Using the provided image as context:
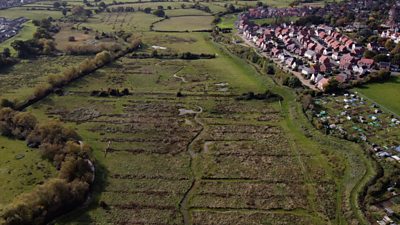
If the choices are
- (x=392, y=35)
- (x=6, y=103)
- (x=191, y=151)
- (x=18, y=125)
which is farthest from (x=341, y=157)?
(x=392, y=35)

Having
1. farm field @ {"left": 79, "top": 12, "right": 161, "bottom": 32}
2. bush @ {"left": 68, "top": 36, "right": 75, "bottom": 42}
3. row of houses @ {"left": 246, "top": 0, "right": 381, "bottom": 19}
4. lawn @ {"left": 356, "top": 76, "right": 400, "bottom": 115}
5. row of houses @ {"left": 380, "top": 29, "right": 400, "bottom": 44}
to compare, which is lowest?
lawn @ {"left": 356, "top": 76, "right": 400, "bottom": 115}

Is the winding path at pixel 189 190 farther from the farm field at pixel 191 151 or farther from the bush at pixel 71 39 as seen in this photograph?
the bush at pixel 71 39

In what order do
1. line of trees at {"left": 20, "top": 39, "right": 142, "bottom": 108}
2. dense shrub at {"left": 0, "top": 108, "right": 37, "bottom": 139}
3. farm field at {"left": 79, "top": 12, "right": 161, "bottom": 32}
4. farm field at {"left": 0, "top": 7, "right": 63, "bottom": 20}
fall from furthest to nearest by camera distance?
farm field at {"left": 0, "top": 7, "right": 63, "bottom": 20}, farm field at {"left": 79, "top": 12, "right": 161, "bottom": 32}, line of trees at {"left": 20, "top": 39, "right": 142, "bottom": 108}, dense shrub at {"left": 0, "top": 108, "right": 37, "bottom": 139}

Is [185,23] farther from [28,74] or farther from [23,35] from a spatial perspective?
[28,74]

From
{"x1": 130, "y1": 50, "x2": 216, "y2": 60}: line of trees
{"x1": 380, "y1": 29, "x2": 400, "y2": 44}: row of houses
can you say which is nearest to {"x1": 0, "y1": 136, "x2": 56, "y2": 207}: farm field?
{"x1": 130, "y1": 50, "x2": 216, "y2": 60}: line of trees

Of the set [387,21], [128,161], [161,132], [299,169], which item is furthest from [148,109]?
[387,21]

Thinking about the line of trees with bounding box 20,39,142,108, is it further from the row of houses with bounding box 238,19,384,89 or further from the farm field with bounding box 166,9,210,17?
the farm field with bounding box 166,9,210,17
